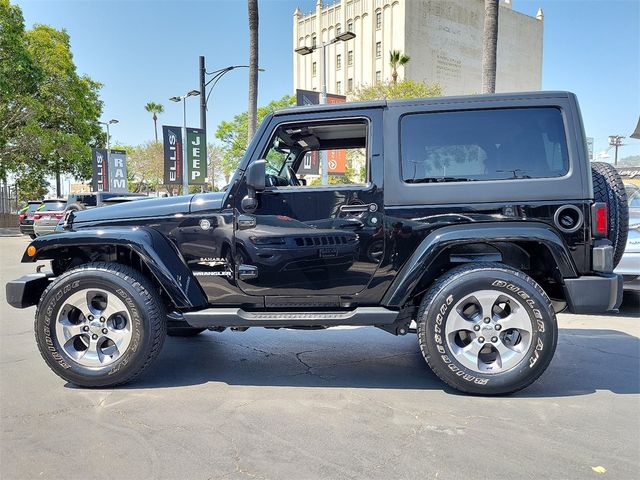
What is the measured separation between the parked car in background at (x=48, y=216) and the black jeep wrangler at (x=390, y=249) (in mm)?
15821

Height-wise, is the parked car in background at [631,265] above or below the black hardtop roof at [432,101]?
below

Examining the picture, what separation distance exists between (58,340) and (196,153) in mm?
13263

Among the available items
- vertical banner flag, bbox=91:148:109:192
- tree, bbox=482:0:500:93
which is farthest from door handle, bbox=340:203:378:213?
vertical banner flag, bbox=91:148:109:192

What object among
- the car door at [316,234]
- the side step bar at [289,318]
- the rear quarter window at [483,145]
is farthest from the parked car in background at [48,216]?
the rear quarter window at [483,145]

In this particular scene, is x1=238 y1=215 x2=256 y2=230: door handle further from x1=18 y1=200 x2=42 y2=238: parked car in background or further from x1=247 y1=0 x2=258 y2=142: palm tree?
x1=18 y1=200 x2=42 y2=238: parked car in background

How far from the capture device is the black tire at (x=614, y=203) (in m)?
3.74

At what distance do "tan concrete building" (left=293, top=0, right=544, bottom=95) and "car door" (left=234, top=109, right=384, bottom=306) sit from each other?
41.5 metres

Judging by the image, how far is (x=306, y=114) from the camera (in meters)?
3.92

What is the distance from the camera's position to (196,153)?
53.8 feet

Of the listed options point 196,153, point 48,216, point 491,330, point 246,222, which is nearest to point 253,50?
point 196,153

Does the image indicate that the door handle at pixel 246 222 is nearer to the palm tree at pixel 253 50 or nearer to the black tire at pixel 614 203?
the black tire at pixel 614 203

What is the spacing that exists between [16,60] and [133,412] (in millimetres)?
23527

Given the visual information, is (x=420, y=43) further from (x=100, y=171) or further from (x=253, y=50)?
(x=253, y=50)

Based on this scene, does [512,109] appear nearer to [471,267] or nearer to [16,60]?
[471,267]
